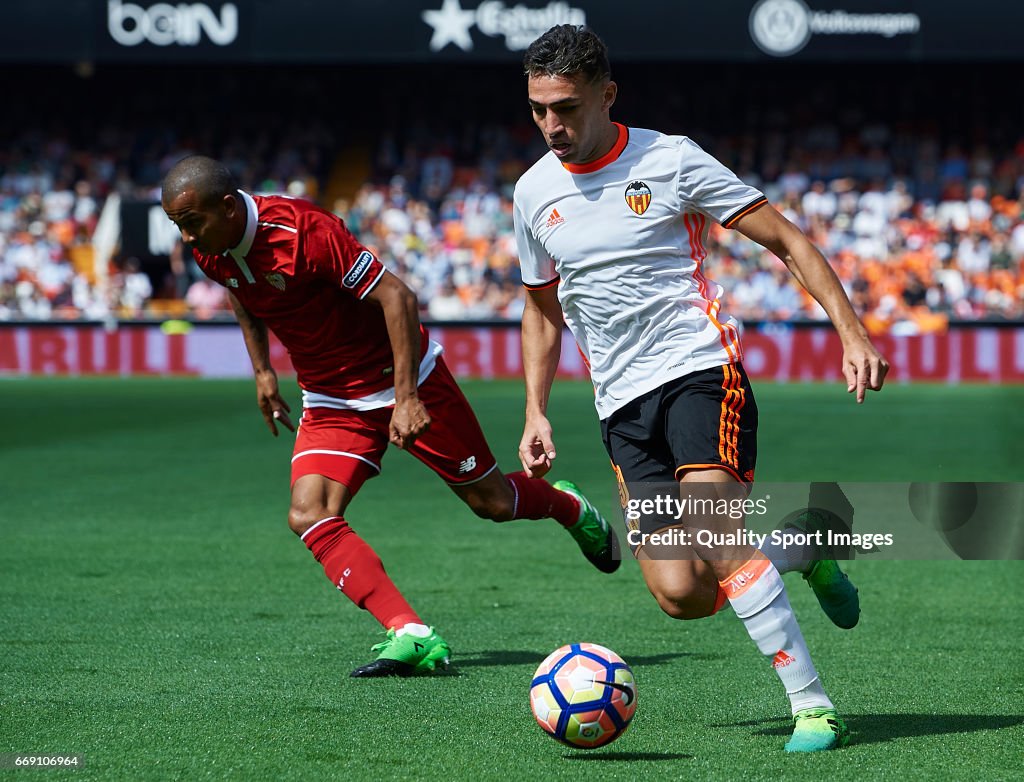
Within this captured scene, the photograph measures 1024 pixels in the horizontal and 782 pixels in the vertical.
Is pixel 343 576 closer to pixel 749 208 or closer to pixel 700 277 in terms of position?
pixel 700 277

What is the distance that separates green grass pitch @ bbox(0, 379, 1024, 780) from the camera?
413cm

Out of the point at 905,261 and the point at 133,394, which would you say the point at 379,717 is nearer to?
the point at 133,394

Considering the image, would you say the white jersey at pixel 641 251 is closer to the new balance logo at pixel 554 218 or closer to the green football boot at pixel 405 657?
the new balance logo at pixel 554 218

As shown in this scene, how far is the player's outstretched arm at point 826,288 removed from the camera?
392 cm

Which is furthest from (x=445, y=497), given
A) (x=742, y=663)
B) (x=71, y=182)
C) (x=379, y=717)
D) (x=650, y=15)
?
(x=71, y=182)

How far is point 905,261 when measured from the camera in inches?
990

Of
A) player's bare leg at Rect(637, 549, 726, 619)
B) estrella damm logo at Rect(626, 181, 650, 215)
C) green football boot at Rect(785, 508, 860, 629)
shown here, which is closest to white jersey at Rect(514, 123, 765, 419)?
estrella damm logo at Rect(626, 181, 650, 215)

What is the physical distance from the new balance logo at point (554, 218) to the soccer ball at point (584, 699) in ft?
4.44

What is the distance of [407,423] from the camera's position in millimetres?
5199

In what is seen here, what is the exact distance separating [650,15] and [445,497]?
18905mm

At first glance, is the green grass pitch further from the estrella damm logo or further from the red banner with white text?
the red banner with white text

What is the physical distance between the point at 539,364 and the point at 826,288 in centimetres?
115

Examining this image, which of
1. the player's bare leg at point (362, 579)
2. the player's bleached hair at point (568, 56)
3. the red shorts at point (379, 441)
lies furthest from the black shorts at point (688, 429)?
the red shorts at point (379, 441)

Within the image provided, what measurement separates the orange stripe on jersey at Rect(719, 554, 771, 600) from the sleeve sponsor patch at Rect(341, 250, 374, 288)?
76.3 inches
